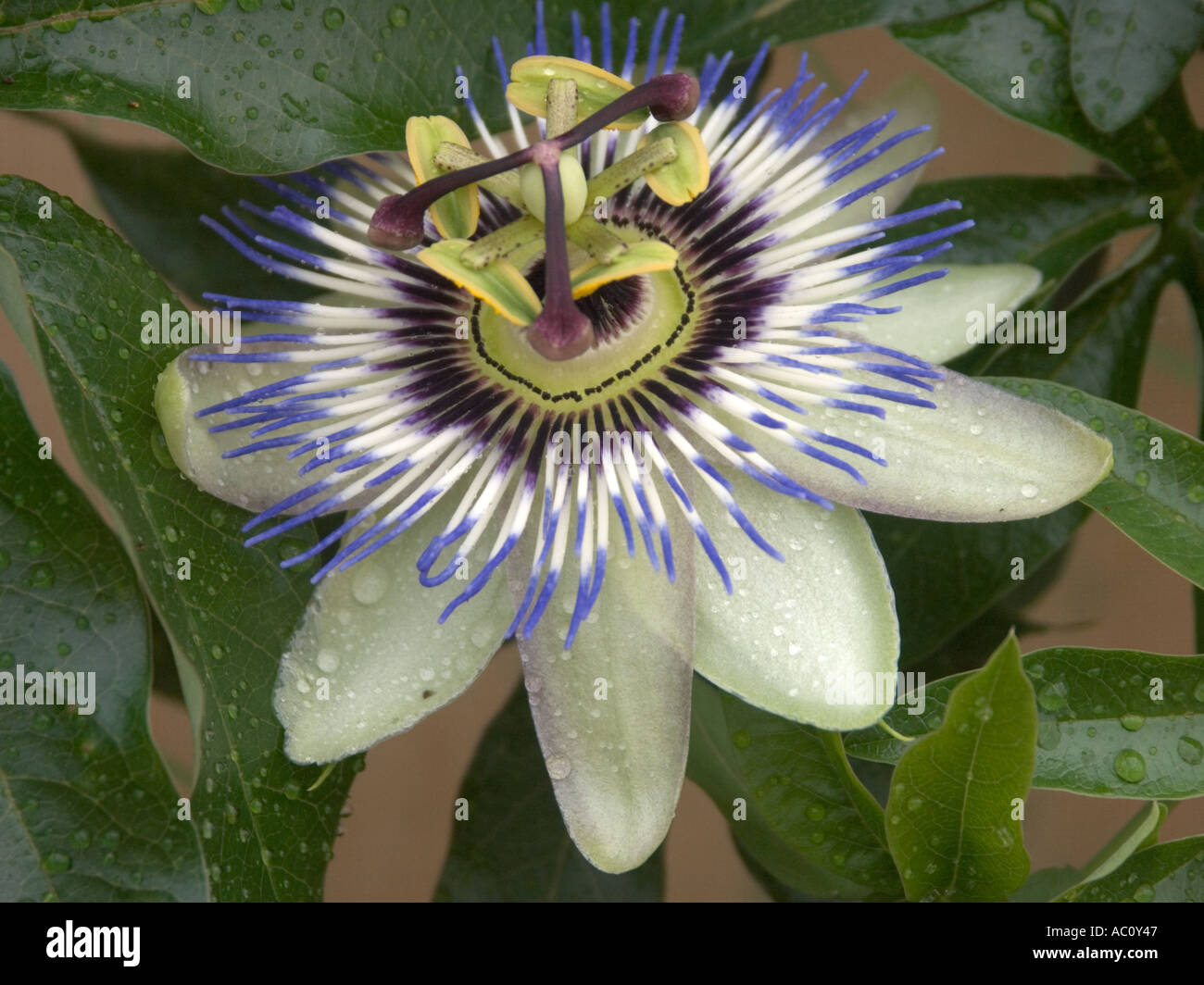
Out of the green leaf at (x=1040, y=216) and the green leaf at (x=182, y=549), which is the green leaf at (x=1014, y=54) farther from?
the green leaf at (x=182, y=549)

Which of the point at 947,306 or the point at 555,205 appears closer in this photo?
the point at 555,205

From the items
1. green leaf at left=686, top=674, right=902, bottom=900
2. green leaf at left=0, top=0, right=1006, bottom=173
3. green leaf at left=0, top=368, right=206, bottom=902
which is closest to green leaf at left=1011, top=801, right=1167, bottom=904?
green leaf at left=686, top=674, right=902, bottom=900

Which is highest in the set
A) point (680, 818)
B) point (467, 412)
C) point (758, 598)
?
point (467, 412)

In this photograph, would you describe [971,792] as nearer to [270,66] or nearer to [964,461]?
[964,461]

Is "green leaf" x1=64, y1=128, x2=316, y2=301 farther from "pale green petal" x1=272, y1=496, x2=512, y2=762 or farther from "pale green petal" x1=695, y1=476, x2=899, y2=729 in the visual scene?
Answer: "pale green petal" x1=695, y1=476, x2=899, y2=729

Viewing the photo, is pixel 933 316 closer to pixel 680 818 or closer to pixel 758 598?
pixel 758 598

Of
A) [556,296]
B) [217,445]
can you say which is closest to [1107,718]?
[556,296]
